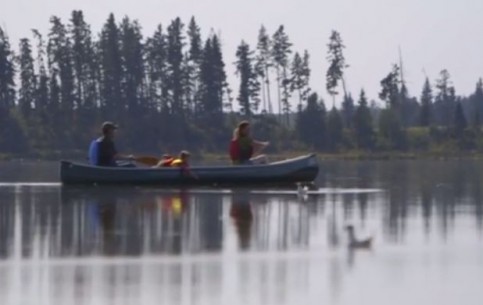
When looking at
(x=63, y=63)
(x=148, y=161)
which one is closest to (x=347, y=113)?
(x=63, y=63)

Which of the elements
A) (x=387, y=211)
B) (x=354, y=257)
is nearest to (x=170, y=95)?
(x=387, y=211)

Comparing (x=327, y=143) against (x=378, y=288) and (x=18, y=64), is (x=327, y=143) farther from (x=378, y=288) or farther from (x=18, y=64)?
(x=378, y=288)

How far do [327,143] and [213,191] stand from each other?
79.1 m

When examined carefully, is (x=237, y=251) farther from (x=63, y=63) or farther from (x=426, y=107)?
(x=426, y=107)

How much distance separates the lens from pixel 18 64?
380 ft

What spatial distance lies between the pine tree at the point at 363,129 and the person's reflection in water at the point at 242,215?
78979 millimetres

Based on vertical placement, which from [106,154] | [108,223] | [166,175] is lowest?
[108,223]

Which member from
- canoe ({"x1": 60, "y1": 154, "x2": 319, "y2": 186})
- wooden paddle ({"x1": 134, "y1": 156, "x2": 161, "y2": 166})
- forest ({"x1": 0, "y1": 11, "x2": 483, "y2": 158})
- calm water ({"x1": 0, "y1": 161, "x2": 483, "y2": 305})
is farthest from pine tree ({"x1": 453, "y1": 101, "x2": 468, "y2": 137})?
calm water ({"x1": 0, "y1": 161, "x2": 483, "y2": 305})

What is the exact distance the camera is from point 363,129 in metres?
115

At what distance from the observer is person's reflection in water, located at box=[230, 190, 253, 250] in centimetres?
2045

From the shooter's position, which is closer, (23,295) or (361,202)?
(23,295)

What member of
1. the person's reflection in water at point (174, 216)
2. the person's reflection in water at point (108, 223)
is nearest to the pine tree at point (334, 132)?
the person's reflection in water at point (174, 216)

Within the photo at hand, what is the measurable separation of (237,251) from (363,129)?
96.7 metres

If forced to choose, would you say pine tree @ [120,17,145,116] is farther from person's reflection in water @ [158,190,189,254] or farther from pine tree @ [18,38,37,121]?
person's reflection in water @ [158,190,189,254]
